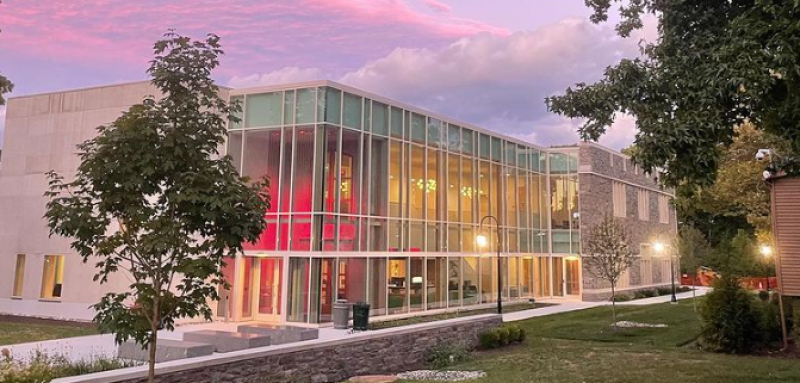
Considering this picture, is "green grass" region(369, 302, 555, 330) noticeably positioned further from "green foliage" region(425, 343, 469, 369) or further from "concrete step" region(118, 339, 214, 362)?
"concrete step" region(118, 339, 214, 362)

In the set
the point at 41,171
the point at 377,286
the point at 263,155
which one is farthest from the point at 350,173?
the point at 41,171

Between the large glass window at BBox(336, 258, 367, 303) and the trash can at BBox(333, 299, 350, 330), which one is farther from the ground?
the large glass window at BBox(336, 258, 367, 303)

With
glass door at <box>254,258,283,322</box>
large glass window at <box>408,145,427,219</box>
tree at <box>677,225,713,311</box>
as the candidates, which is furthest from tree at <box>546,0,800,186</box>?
tree at <box>677,225,713,311</box>

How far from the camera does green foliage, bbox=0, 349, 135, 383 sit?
23.3ft

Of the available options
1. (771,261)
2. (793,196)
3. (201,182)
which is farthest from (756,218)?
(201,182)

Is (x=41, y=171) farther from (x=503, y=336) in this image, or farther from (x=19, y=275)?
(x=503, y=336)

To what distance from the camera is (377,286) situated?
2150 cm

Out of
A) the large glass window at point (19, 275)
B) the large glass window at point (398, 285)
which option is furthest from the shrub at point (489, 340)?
the large glass window at point (19, 275)

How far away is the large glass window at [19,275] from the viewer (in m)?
22.3

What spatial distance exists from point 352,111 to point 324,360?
11083mm

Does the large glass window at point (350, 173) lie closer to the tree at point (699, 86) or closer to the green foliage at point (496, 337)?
the green foliage at point (496, 337)

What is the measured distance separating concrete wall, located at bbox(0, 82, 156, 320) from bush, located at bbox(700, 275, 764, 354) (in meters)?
19.7

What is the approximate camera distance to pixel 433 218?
2495cm

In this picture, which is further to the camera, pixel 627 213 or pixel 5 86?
pixel 627 213
